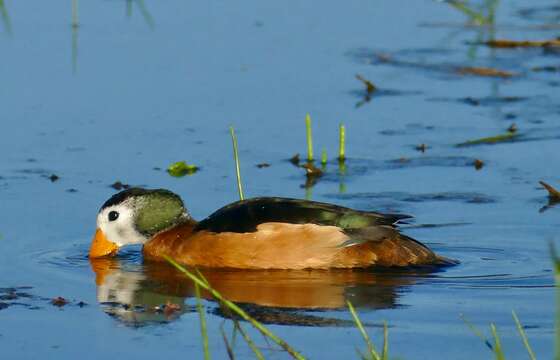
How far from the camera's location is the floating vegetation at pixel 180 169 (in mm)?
10859

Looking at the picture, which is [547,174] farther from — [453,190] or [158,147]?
[158,147]

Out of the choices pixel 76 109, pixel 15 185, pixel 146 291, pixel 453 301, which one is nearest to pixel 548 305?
pixel 453 301

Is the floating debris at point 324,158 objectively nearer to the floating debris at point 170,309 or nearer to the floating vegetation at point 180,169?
the floating vegetation at point 180,169

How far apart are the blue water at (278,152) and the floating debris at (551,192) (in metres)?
0.11

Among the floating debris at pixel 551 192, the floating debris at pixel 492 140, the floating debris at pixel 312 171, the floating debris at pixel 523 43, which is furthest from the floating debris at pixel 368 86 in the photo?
the floating debris at pixel 551 192

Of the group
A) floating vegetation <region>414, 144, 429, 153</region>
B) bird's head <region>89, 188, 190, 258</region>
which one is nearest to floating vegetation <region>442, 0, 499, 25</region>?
floating vegetation <region>414, 144, 429, 153</region>

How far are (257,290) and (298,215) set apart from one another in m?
0.64

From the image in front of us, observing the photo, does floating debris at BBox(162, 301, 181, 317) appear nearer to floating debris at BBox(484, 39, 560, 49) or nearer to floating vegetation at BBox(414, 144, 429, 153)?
floating vegetation at BBox(414, 144, 429, 153)

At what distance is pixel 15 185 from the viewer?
1055 centimetres

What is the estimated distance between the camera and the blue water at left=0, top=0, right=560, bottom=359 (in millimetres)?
7719

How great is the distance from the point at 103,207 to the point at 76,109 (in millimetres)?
2782

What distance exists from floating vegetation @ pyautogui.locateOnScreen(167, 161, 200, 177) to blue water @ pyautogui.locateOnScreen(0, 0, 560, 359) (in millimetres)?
68

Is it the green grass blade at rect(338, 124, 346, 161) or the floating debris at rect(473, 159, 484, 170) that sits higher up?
the green grass blade at rect(338, 124, 346, 161)

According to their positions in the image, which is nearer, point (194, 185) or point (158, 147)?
point (194, 185)
